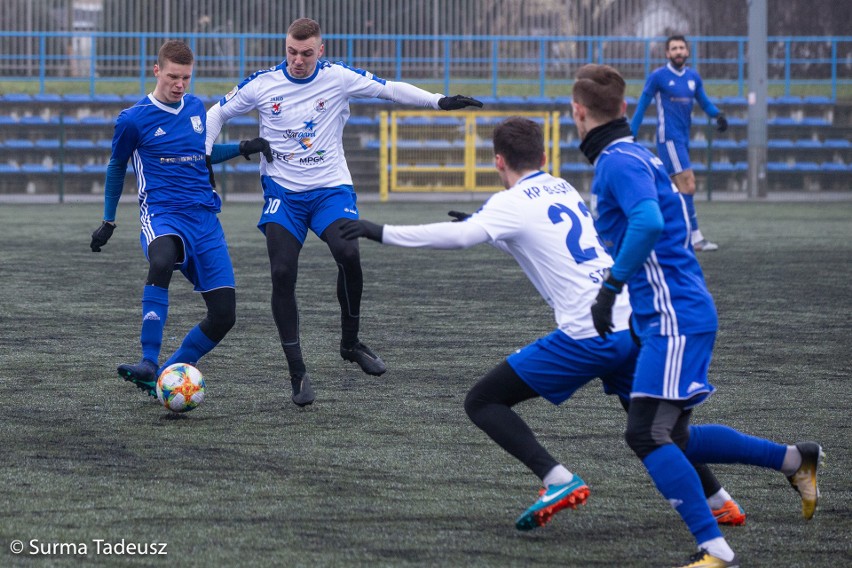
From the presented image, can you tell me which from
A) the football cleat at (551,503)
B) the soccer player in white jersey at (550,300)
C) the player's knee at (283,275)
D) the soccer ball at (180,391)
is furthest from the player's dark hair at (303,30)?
the football cleat at (551,503)

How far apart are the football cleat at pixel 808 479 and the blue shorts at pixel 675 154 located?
1007 centimetres

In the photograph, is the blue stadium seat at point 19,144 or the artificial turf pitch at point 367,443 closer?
the artificial turf pitch at point 367,443

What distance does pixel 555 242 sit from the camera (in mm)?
4309

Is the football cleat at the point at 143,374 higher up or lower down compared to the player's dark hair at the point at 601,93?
lower down

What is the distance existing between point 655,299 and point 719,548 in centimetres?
75

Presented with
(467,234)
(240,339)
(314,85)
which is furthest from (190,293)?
(467,234)

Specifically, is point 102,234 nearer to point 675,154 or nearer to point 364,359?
point 364,359

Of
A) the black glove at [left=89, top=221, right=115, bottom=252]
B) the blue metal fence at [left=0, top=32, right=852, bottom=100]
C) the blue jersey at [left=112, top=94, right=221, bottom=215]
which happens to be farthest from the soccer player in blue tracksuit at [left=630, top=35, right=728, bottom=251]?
the blue metal fence at [left=0, top=32, right=852, bottom=100]

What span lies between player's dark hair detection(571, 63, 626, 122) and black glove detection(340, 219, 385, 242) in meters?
0.75

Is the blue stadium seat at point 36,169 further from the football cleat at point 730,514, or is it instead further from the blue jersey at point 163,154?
the football cleat at point 730,514

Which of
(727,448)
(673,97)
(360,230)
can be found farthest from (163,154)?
(673,97)

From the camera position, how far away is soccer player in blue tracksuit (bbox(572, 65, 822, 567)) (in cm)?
377

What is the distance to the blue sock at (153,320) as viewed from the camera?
6.30 m

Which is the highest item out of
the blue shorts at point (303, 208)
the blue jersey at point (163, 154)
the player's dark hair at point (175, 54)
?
the player's dark hair at point (175, 54)
